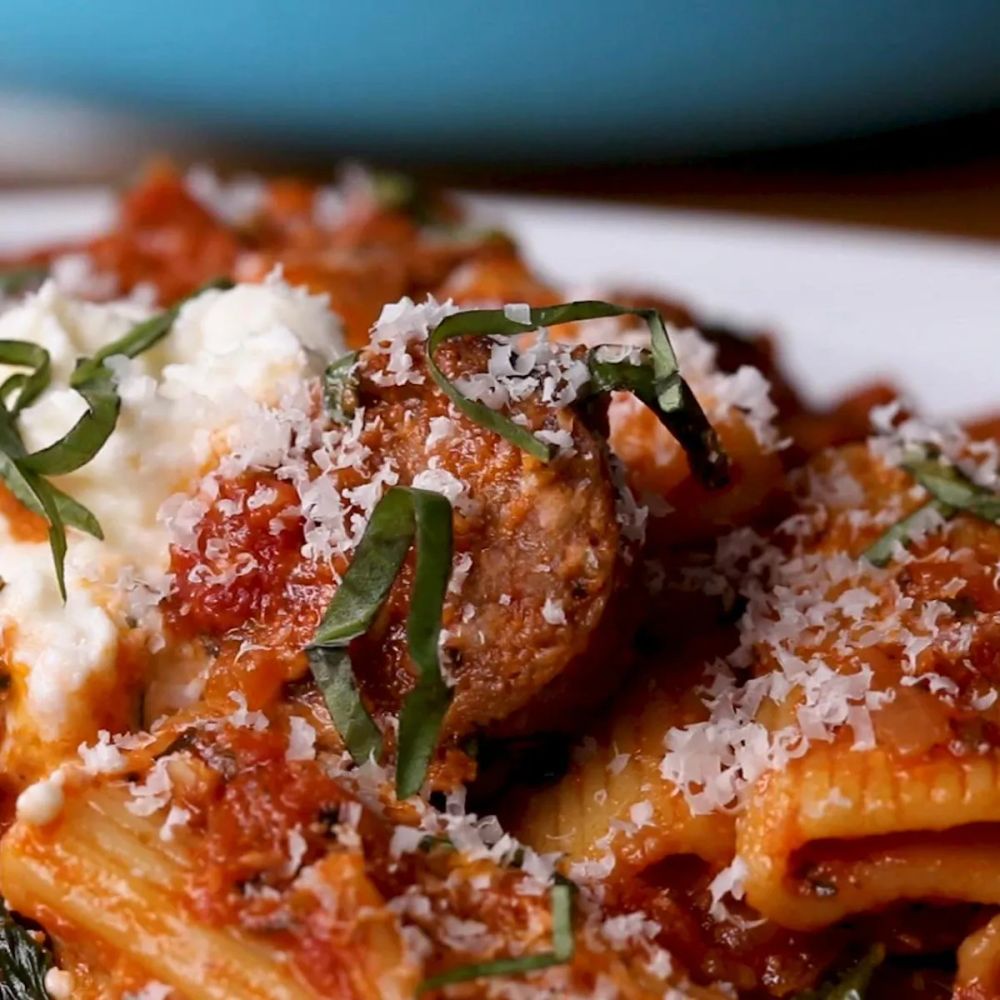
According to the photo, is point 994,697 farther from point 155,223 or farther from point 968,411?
point 155,223

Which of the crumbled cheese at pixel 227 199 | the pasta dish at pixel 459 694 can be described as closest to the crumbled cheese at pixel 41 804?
the pasta dish at pixel 459 694

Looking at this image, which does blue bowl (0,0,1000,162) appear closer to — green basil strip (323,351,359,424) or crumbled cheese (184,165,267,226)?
crumbled cheese (184,165,267,226)

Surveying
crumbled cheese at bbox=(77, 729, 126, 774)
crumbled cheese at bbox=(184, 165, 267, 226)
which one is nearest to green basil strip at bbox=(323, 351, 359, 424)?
crumbled cheese at bbox=(77, 729, 126, 774)

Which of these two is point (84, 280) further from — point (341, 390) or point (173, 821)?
point (173, 821)

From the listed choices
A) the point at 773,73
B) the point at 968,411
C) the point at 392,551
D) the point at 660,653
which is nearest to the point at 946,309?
the point at 968,411

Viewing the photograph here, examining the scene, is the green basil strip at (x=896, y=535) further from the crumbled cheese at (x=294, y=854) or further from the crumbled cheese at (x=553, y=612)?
the crumbled cheese at (x=294, y=854)

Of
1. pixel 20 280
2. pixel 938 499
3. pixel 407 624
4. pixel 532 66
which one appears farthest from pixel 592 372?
pixel 532 66
